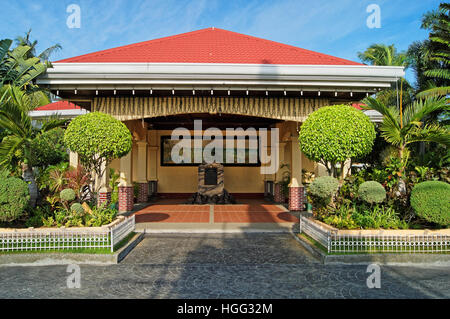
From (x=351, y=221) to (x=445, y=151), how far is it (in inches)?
123

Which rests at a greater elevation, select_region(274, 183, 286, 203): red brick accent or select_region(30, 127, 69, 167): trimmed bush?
select_region(30, 127, 69, 167): trimmed bush

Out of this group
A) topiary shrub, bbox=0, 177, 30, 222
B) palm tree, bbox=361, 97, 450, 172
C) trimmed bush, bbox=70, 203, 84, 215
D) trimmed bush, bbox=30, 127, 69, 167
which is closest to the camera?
topiary shrub, bbox=0, 177, 30, 222

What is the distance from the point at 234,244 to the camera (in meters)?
6.41

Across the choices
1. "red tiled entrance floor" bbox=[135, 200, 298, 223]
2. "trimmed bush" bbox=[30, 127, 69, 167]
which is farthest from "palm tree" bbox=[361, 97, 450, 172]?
"trimmed bush" bbox=[30, 127, 69, 167]

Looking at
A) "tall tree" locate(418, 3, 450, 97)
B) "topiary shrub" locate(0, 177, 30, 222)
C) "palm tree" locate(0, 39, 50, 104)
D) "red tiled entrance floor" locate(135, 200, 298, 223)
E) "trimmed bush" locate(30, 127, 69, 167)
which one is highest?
"tall tree" locate(418, 3, 450, 97)

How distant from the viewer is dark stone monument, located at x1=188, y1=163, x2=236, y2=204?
12.7 m

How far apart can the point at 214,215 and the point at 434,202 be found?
639 cm

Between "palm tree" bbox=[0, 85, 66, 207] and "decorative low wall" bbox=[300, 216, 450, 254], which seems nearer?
"decorative low wall" bbox=[300, 216, 450, 254]

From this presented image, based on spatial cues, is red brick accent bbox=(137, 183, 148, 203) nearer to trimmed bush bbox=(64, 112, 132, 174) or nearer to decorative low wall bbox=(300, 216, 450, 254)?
trimmed bush bbox=(64, 112, 132, 174)

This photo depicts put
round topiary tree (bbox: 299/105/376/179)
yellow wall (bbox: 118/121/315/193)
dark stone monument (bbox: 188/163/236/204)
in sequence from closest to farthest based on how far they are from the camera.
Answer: round topiary tree (bbox: 299/105/376/179) → dark stone monument (bbox: 188/163/236/204) → yellow wall (bbox: 118/121/315/193)

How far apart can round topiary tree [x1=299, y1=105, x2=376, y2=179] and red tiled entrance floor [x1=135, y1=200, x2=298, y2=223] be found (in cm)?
359

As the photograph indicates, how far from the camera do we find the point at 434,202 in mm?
5301

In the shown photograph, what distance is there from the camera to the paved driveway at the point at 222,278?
12.5 ft

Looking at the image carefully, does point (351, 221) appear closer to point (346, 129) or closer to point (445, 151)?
point (346, 129)
